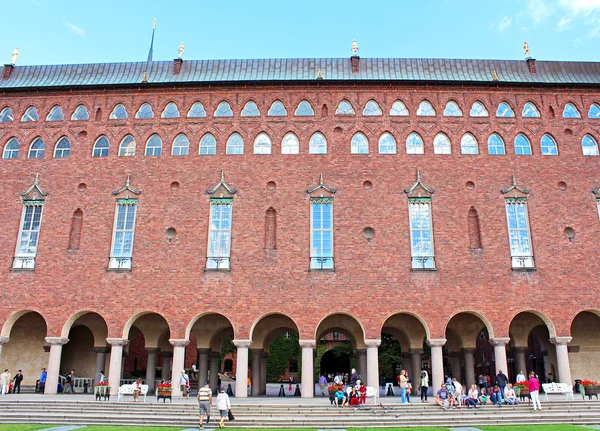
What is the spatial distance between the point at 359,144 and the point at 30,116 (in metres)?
17.4

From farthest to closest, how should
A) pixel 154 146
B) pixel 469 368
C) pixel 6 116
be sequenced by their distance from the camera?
pixel 6 116 → pixel 154 146 → pixel 469 368

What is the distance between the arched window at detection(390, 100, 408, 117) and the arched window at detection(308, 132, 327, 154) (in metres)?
3.79

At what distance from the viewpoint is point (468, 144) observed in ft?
86.3

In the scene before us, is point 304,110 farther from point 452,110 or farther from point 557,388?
point 557,388

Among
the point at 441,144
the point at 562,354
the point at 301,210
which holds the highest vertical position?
the point at 441,144

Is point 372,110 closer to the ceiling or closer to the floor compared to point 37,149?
closer to the ceiling

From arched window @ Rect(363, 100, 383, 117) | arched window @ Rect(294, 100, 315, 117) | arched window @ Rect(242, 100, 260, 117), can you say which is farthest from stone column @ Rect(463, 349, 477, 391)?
arched window @ Rect(242, 100, 260, 117)

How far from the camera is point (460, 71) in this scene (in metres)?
27.4

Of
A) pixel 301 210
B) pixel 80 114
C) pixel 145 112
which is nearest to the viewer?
pixel 301 210

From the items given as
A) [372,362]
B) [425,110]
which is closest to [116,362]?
[372,362]

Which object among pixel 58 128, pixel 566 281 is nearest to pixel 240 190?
pixel 58 128

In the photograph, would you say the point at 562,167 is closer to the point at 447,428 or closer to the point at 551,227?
the point at 551,227

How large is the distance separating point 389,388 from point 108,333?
45.9ft

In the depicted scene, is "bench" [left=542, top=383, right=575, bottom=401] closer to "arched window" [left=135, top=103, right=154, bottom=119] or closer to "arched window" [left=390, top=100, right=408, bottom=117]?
"arched window" [left=390, top=100, right=408, bottom=117]
